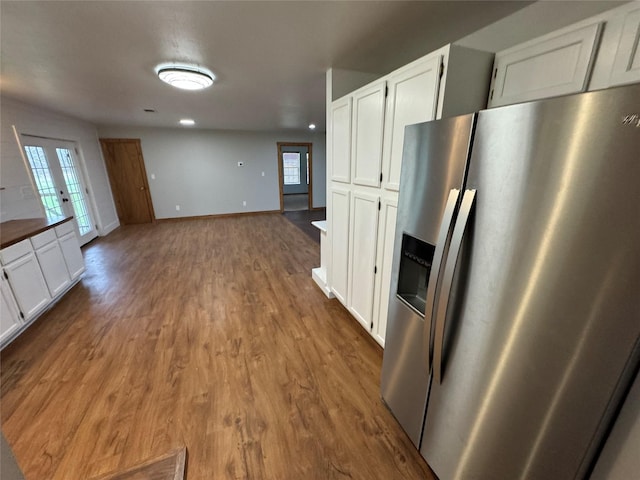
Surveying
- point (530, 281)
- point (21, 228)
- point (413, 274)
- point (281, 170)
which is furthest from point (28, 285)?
point (281, 170)

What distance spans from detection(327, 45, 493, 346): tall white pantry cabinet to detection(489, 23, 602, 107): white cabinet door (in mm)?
87

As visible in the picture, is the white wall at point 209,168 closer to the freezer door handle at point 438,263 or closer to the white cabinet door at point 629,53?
the freezer door handle at point 438,263

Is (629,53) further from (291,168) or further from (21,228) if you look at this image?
(291,168)

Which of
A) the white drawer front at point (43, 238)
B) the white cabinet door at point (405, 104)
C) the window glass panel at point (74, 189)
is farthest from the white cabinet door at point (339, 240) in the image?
the window glass panel at point (74, 189)

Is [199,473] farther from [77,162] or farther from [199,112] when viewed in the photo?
[77,162]

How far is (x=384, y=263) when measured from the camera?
1.89 meters

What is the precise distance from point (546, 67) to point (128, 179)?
736cm

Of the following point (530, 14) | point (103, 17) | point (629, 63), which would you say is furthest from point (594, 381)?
point (103, 17)

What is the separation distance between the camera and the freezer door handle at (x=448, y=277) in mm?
897

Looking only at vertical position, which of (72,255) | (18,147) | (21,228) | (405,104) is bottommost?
(72,255)

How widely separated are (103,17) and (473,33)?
234 cm

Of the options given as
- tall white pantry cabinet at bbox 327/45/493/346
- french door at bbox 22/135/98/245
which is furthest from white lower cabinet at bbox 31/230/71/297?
tall white pantry cabinet at bbox 327/45/493/346

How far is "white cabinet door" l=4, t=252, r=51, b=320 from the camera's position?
2.26m

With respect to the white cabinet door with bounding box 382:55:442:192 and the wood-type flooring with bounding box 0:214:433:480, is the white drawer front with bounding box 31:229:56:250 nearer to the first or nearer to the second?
the wood-type flooring with bounding box 0:214:433:480
